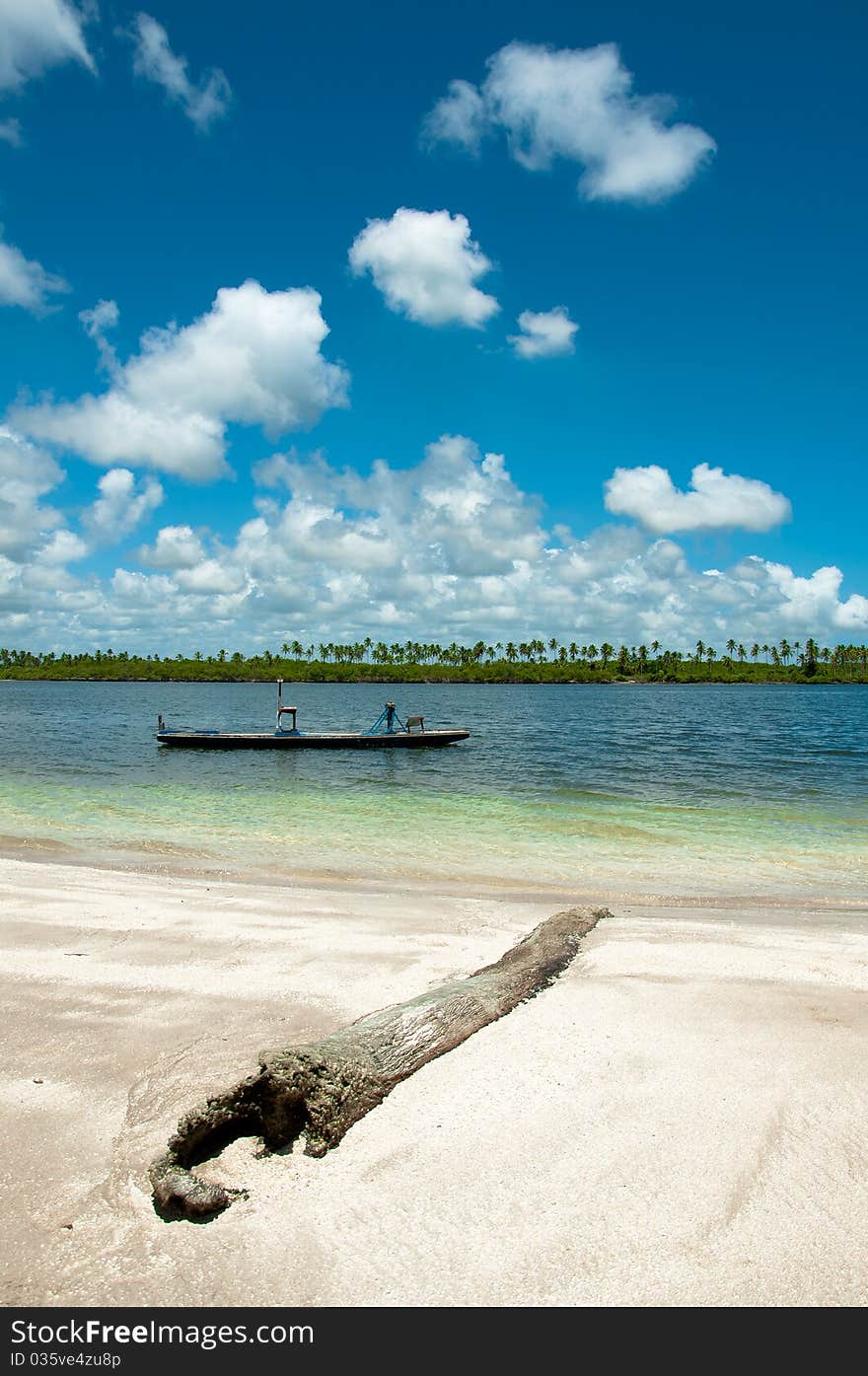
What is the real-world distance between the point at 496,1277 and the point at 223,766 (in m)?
31.8

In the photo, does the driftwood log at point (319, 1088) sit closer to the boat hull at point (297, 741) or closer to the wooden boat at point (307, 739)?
the wooden boat at point (307, 739)

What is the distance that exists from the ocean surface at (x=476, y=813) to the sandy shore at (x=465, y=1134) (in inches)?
246

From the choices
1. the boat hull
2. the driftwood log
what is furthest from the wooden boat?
the driftwood log

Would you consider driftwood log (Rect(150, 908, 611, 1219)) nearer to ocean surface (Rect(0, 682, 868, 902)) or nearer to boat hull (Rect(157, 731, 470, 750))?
ocean surface (Rect(0, 682, 868, 902))

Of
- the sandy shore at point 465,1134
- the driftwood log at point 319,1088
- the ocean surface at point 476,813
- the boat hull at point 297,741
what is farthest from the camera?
the boat hull at point 297,741

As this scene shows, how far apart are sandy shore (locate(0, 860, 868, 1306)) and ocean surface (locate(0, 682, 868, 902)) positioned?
6.26 m

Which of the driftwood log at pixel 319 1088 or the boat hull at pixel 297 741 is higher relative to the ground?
the driftwood log at pixel 319 1088

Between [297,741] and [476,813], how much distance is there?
20.6m

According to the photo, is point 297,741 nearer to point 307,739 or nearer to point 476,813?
point 307,739

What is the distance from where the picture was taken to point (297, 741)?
130 ft

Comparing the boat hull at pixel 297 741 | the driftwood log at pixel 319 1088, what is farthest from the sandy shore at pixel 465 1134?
the boat hull at pixel 297 741

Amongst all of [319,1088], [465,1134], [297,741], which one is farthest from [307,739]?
[465,1134]

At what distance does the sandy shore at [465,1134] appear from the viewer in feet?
11.0

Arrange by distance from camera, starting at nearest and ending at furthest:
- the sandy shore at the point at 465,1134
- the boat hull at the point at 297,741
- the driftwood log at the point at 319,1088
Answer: the sandy shore at the point at 465,1134, the driftwood log at the point at 319,1088, the boat hull at the point at 297,741
